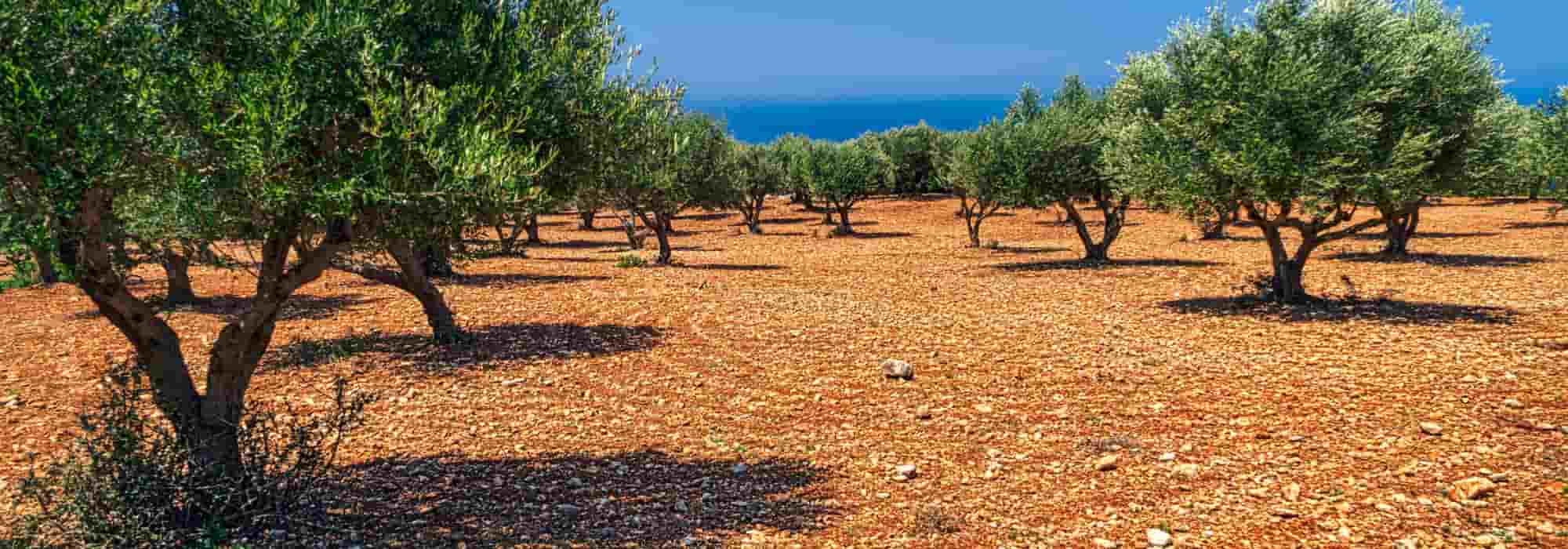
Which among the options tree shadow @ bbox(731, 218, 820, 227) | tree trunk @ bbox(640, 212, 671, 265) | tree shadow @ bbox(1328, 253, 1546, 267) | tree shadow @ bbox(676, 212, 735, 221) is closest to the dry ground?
tree shadow @ bbox(1328, 253, 1546, 267)

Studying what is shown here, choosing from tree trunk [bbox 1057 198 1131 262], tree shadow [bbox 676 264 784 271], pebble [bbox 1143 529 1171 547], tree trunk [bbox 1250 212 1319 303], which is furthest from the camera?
tree shadow [bbox 676 264 784 271]

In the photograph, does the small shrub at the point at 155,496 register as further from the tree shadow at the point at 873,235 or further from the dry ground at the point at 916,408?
the tree shadow at the point at 873,235

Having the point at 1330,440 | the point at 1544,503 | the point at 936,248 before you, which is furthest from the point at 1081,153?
the point at 1544,503

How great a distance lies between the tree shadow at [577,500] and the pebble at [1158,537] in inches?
127

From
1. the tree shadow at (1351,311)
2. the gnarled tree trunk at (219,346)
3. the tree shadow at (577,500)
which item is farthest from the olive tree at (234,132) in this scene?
the tree shadow at (1351,311)

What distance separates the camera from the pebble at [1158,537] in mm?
8422

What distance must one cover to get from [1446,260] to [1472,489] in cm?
2769

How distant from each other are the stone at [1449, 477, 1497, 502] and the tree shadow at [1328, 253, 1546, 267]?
25278mm

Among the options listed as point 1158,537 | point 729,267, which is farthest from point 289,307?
point 1158,537

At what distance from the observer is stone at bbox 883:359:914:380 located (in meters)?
15.2

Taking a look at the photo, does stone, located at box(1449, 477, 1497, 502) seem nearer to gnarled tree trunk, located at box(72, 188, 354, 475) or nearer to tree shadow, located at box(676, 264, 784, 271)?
gnarled tree trunk, located at box(72, 188, 354, 475)

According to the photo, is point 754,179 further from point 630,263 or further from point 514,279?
point 514,279

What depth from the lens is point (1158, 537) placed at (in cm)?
853

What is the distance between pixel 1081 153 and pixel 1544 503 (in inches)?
985
